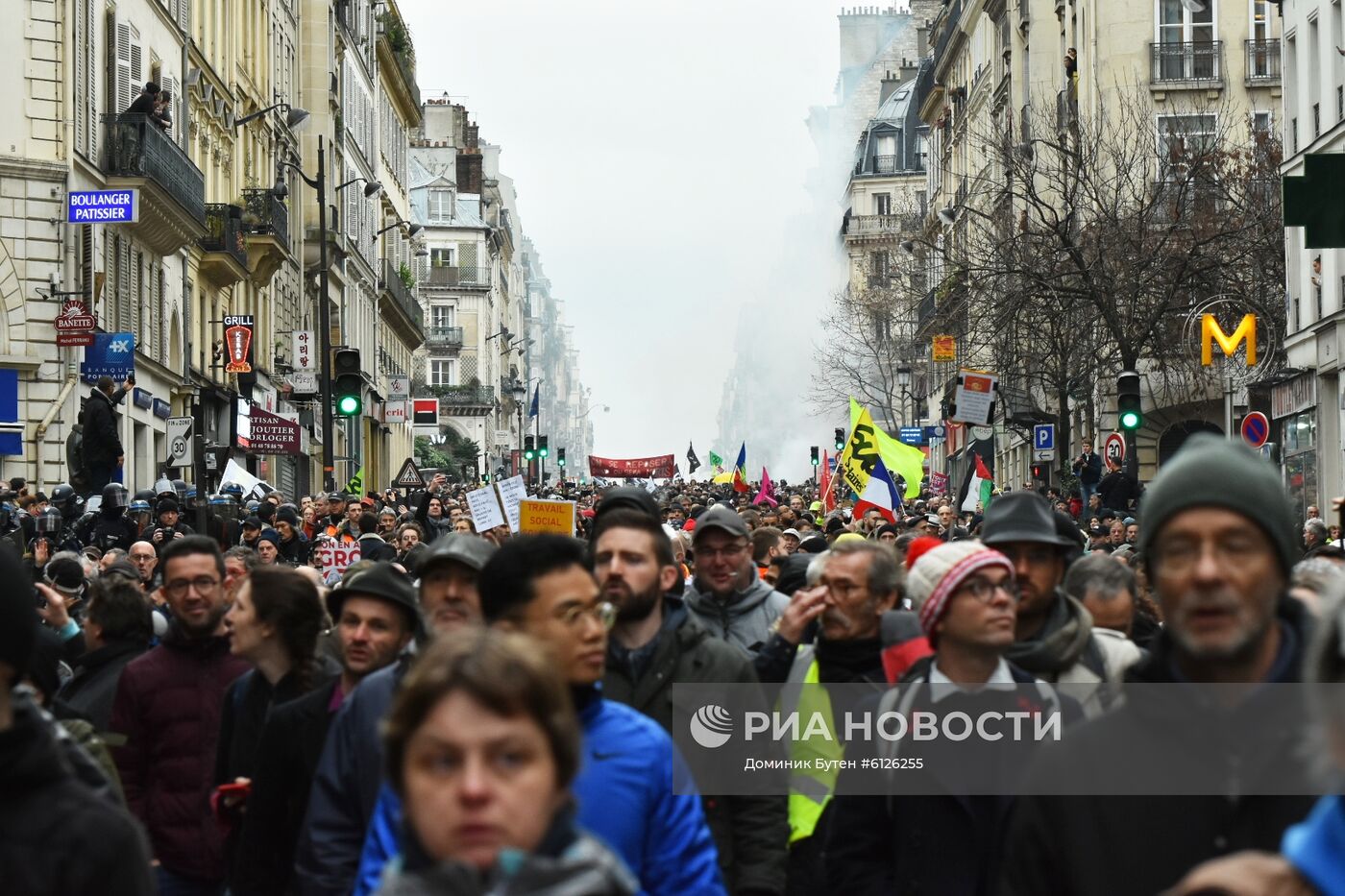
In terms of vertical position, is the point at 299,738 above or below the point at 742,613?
below

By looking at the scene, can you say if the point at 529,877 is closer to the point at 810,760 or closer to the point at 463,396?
the point at 810,760

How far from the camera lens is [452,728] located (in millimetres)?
3053

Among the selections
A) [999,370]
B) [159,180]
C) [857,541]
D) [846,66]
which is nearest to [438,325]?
[846,66]

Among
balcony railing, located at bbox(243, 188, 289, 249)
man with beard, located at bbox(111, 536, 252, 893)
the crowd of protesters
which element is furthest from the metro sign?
man with beard, located at bbox(111, 536, 252, 893)

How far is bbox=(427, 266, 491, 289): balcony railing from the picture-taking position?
12262 centimetres

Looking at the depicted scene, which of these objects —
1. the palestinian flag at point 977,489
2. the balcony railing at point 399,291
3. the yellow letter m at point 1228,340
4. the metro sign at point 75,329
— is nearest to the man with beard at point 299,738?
the palestinian flag at point 977,489

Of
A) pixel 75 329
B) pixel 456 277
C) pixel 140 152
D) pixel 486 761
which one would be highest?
pixel 456 277

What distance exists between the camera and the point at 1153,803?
3.57m

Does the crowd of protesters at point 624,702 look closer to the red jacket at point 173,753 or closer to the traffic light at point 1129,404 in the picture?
the red jacket at point 173,753

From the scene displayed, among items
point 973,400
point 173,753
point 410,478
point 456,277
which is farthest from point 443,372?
point 173,753

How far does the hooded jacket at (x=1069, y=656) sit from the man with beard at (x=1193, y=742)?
82.1 inches

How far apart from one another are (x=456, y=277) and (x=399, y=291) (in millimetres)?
39994

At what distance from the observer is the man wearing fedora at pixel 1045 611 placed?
6172mm

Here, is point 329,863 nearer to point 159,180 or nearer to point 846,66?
point 159,180
